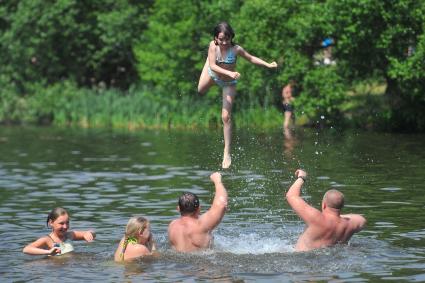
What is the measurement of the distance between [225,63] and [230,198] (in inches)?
309

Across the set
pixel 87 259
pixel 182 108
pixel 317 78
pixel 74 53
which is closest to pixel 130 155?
pixel 317 78

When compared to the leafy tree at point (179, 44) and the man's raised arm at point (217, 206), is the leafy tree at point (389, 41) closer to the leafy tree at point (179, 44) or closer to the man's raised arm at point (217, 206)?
the leafy tree at point (179, 44)

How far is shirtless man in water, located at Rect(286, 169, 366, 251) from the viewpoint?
1680 centimetres

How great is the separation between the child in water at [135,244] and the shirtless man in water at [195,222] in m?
0.45

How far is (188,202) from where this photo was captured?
16.8 m

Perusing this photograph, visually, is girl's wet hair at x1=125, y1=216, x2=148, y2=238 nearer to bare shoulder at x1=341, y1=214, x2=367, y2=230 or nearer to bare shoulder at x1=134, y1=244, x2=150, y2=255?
bare shoulder at x1=134, y1=244, x2=150, y2=255

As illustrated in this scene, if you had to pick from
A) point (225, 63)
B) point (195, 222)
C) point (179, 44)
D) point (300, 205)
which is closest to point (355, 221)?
point (300, 205)

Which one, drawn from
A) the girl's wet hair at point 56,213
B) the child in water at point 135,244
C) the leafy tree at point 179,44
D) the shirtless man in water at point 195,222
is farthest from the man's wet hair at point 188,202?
the leafy tree at point 179,44

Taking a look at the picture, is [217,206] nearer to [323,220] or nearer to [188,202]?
[188,202]

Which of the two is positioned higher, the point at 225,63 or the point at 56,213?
the point at 225,63

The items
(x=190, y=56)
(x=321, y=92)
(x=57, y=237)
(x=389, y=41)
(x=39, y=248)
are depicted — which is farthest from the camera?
(x=190, y=56)

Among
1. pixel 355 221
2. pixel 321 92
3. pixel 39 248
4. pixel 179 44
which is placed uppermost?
pixel 179 44

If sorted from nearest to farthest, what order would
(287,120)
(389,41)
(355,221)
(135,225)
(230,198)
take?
(135,225) < (355,221) < (230,198) < (389,41) < (287,120)

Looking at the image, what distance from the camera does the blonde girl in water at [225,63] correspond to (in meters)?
18.2
